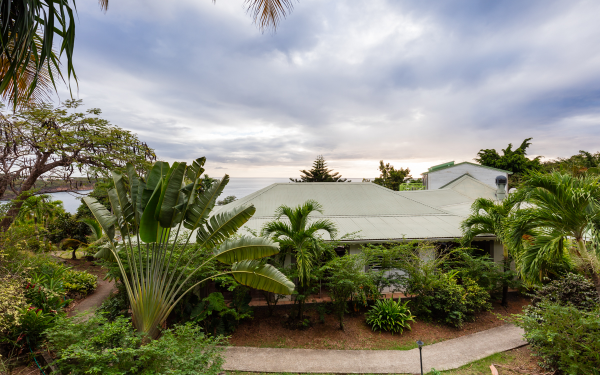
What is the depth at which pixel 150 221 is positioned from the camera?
619cm

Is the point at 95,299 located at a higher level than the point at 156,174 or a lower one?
lower

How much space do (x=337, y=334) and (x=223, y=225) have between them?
16.5 ft

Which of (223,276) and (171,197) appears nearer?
(171,197)

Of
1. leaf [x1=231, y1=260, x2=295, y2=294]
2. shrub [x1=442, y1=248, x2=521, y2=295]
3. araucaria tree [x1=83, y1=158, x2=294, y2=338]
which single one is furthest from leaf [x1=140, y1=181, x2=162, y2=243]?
shrub [x1=442, y1=248, x2=521, y2=295]

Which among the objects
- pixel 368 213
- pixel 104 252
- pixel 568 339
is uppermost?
pixel 368 213

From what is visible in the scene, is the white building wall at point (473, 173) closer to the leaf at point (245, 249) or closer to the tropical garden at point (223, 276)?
the tropical garden at point (223, 276)

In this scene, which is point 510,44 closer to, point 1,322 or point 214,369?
point 214,369

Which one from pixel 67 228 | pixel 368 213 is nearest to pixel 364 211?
pixel 368 213

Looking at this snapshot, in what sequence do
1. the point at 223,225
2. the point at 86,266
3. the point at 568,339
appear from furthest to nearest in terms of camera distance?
the point at 86,266
the point at 223,225
the point at 568,339

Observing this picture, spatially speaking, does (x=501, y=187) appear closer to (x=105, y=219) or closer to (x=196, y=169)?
(x=196, y=169)

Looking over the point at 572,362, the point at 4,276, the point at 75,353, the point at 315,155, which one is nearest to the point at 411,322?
the point at 572,362

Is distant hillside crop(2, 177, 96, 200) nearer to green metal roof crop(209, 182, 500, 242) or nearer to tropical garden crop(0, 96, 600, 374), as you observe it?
tropical garden crop(0, 96, 600, 374)

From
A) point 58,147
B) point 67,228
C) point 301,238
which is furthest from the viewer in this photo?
point 67,228

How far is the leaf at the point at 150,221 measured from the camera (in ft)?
20.0
